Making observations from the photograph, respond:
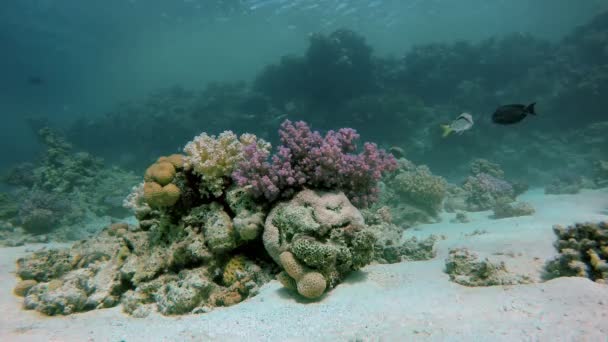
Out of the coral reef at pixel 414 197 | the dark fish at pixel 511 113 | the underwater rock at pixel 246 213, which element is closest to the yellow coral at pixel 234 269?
the underwater rock at pixel 246 213

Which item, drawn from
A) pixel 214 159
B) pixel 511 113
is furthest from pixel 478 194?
pixel 214 159

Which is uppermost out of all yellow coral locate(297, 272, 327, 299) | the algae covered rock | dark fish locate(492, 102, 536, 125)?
dark fish locate(492, 102, 536, 125)

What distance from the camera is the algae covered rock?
3.28 m

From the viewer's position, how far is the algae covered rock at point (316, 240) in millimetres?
3277

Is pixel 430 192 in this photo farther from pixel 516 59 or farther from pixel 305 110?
pixel 516 59

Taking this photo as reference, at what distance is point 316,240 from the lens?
3.49 meters

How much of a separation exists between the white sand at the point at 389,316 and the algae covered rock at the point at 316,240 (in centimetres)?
24

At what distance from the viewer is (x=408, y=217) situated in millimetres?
9898

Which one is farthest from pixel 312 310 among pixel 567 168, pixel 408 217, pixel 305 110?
pixel 567 168

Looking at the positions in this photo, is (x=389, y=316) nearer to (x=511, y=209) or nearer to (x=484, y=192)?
(x=511, y=209)

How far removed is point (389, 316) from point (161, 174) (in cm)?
348

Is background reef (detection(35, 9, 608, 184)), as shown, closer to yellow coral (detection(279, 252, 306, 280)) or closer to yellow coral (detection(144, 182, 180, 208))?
yellow coral (detection(144, 182, 180, 208))

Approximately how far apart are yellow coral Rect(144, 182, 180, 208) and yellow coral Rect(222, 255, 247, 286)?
4.10 feet

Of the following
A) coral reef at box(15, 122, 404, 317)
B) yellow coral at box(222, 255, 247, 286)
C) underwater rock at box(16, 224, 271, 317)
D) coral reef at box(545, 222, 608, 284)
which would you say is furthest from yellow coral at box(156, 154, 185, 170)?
coral reef at box(545, 222, 608, 284)
